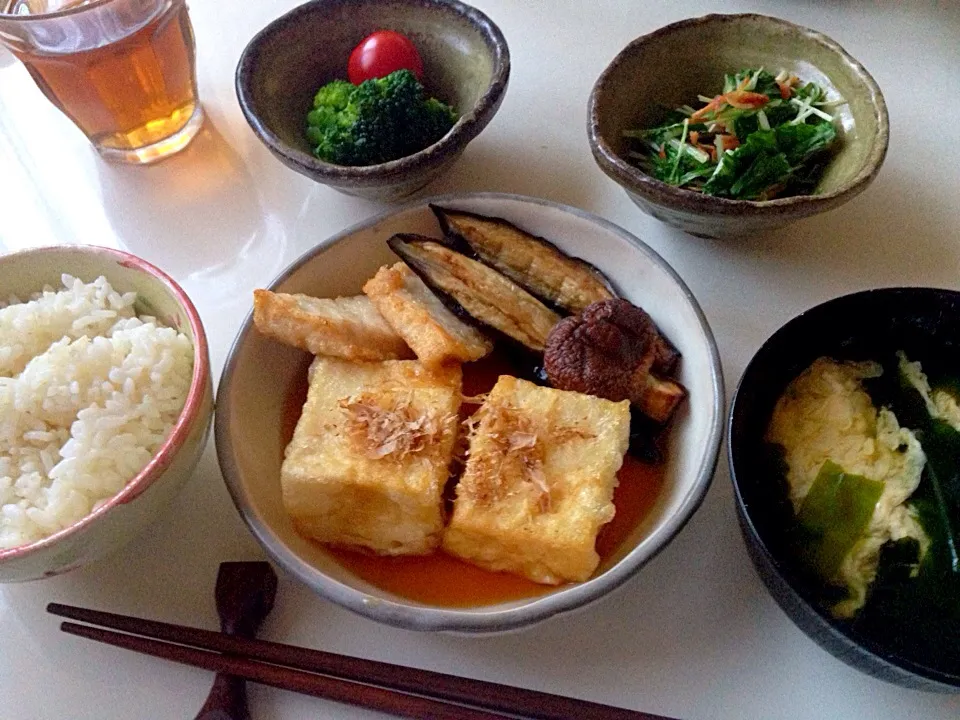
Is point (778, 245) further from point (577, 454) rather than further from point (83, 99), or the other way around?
point (83, 99)

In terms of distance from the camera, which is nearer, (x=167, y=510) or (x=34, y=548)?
(x=34, y=548)

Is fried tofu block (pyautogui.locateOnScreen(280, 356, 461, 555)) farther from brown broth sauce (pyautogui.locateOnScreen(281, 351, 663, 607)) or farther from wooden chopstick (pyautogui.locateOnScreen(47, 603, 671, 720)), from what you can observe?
wooden chopstick (pyautogui.locateOnScreen(47, 603, 671, 720))

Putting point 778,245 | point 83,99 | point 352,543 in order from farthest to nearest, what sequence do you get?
point 83,99
point 778,245
point 352,543

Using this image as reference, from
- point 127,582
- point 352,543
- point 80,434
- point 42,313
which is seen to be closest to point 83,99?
point 42,313

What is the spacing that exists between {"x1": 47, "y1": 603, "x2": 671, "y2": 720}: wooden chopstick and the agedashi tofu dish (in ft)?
0.56

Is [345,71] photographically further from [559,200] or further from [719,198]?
[719,198]

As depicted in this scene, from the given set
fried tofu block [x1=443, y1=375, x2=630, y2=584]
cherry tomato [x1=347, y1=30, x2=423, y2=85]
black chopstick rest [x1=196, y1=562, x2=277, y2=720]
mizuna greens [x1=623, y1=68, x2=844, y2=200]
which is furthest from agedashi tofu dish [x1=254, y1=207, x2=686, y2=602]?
cherry tomato [x1=347, y1=30, x2=423, y2=85]

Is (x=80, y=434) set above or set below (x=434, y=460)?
above

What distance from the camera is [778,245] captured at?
64.7 inches

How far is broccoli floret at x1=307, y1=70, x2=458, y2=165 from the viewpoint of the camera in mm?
1637

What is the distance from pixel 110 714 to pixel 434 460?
2.13 feet

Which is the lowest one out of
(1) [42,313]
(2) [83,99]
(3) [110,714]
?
(3) [110,714]

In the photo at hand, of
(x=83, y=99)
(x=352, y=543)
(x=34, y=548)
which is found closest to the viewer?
(x=34, y=548)

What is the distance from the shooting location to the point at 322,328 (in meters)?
1.37
